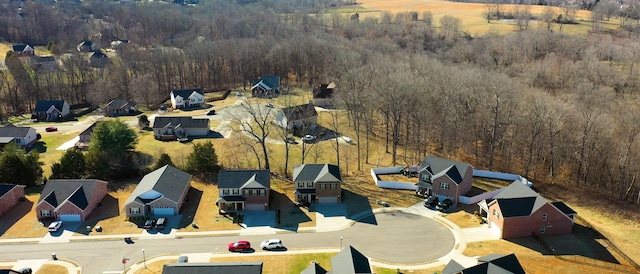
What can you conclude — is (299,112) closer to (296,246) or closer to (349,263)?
(296,246)

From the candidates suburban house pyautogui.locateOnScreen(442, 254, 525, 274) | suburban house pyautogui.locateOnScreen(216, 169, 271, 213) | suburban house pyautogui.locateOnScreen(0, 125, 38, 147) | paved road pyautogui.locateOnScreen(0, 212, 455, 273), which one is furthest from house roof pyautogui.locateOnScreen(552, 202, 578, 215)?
suburban house pyautogui.locateOnScreen(0, 125, 38, 147)

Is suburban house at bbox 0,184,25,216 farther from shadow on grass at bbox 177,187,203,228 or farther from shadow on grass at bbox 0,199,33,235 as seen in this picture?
shadow on grass at bbox 177,187,203,228

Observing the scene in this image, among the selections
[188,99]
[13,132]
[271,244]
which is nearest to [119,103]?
[188,99]

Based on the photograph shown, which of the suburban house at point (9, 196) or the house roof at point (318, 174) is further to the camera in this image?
the house roof at point (318, 174)

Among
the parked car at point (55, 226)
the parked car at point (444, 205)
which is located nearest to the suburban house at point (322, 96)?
the parked car at point (444, 205)

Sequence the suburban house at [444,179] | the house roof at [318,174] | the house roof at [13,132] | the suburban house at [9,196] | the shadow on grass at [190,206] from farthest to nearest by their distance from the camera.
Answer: the house roof at [13,132], the house roof at [318,174], the suburban house at [444,179], the suburban house at [9,196], the shadow on grass at [190,206]

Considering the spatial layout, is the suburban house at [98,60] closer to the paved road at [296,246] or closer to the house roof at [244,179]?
the house roof at [244,179]

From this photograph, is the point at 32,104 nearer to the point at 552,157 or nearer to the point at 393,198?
the point at 393,198
